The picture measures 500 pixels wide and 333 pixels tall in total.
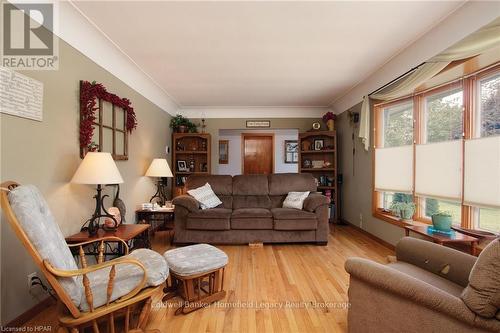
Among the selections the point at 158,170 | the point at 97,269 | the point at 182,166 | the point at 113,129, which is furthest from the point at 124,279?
the point at 182,166

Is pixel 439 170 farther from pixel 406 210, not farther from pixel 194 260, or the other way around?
pixel 194 260

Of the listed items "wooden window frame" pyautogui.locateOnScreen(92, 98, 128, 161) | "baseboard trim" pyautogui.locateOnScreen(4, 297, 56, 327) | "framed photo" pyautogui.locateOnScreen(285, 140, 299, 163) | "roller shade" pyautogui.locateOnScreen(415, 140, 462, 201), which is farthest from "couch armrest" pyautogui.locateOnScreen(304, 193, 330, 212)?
"framed photo" pyautogui.locateOnScreen(285, 140, 299, 163)

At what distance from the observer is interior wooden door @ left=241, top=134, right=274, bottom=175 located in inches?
263

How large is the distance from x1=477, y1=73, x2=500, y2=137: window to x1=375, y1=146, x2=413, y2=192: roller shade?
83cm

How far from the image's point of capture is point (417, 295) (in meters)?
1.12

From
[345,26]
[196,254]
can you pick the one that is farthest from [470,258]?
[345,26]

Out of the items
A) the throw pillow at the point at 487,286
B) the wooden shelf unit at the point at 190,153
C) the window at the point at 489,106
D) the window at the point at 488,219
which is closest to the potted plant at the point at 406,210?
the window at the point at 488,219

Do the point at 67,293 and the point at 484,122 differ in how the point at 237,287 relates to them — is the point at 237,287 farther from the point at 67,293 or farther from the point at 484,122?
the point at 484,122

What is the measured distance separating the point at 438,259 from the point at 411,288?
0.62m

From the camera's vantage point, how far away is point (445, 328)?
42.1 inches

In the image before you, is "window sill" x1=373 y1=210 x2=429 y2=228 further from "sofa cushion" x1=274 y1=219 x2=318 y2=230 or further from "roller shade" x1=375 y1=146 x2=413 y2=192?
"sofa cushion" x1=274 y1=219 x2=318 y2=230

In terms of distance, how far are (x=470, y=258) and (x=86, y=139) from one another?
311 cm

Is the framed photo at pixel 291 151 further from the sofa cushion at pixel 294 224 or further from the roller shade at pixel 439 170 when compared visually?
the roller shade at pixel 439 170

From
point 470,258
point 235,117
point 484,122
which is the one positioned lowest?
point 470,258
